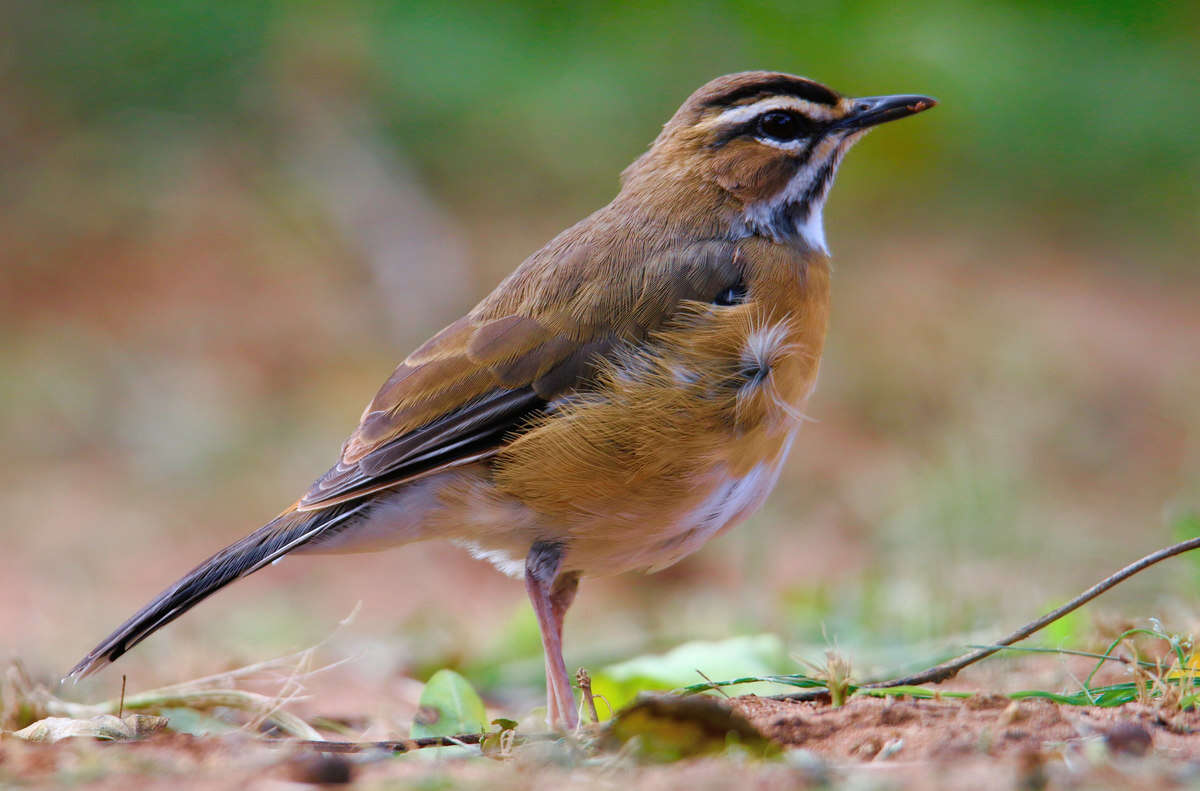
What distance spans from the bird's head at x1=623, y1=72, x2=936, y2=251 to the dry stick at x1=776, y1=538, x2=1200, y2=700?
1955 mm

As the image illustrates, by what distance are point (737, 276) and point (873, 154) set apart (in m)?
9.07

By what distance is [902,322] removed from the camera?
11250 millimetres

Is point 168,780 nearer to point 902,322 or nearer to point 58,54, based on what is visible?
point 902,322

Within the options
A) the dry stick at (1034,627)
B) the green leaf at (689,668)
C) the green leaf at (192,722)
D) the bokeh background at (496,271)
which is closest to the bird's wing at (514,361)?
the green leaf at (192,722)

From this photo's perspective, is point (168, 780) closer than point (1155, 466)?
Yes

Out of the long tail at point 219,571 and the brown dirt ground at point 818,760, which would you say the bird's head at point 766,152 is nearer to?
the long tail at point 219,571

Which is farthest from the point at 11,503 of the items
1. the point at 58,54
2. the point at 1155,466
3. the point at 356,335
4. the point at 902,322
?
the point at 1155,466

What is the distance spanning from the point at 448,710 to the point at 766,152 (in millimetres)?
2527

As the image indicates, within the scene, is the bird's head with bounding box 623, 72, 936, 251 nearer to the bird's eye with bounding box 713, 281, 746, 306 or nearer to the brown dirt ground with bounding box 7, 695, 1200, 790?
the bird's eye with bounding box 713, 281, 746, 306

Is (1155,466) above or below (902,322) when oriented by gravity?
below

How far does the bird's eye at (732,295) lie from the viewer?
486 centimetres

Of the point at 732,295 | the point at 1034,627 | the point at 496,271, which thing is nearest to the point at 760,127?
the point at 732,295

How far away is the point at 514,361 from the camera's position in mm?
4789

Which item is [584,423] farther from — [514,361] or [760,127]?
[760,127]
